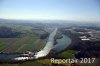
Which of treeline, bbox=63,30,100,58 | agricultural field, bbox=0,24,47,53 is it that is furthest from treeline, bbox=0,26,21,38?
treeline, bbox=63,30,100,58

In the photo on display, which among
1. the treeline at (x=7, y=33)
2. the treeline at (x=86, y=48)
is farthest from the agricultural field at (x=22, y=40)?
the treeline at (x=86, y=48)

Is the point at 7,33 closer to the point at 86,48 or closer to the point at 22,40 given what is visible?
the point at 22,40

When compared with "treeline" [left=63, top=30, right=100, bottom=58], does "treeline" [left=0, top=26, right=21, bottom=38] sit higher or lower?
higher

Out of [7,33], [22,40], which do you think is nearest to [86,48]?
[22,40]

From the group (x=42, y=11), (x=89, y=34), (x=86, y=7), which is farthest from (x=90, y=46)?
(x=42, y=11)

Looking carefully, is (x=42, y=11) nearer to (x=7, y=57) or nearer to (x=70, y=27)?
(x=70, y=27)

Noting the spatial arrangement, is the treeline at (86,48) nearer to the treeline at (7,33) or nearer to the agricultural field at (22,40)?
the agricultural field at (22,40)

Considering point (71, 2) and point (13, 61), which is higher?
point (71, 2)

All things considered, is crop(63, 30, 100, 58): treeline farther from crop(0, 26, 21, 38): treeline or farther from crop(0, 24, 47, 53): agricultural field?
crop(0, 26, 21, 38): treeline

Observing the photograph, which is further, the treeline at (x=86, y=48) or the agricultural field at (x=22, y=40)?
the treeline at (x=86, y=48)
